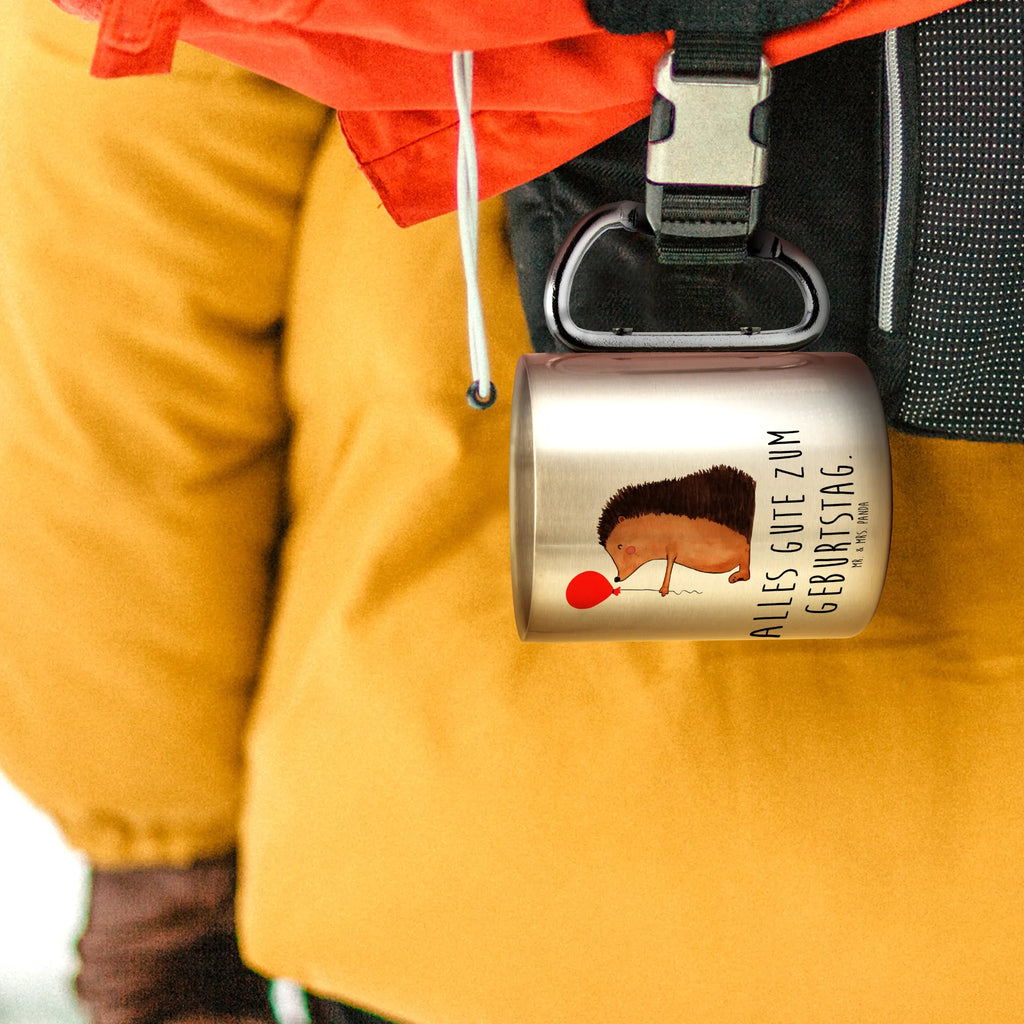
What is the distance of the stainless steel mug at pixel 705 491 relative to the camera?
37 cm

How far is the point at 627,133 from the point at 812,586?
218mm

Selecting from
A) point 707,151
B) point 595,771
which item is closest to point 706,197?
point 707,151

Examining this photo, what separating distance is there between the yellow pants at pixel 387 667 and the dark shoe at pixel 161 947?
0.09ft

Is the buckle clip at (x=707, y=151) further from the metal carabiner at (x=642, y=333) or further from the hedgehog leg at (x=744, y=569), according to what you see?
the hedgehog leg at (x=744, y=569)

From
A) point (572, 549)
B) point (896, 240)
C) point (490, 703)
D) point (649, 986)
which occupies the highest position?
point (896, 240)

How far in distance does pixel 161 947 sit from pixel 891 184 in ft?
1.99

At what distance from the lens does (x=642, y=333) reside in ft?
1.40

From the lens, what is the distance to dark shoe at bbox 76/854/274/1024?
618mm

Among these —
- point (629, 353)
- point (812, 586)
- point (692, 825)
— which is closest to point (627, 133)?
point (629, 353)

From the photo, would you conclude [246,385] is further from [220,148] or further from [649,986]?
[649,986]

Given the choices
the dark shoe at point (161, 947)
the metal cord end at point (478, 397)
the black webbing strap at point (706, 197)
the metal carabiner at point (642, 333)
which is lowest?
the dark shoe at point (161, 947)

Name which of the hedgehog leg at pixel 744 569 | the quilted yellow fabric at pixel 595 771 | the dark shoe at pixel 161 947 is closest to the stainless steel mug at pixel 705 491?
the hedgehog leg at pixel 744 569

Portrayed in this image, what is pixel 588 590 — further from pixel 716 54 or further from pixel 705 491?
pixel 716 54

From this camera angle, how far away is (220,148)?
54cm
